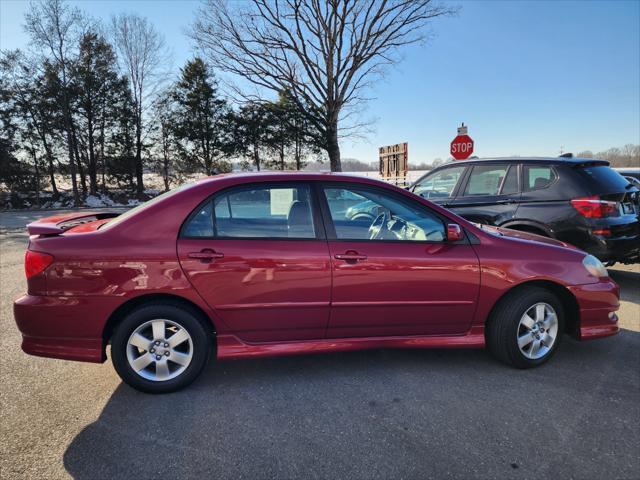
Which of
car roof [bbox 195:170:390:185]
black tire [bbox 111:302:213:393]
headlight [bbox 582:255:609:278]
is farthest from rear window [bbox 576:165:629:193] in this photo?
black tire [bbox 111:302:213:393]

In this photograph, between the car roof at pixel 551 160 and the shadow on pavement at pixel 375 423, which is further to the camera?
the car roof at pixel 551 160

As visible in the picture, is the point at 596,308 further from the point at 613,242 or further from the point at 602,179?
the point at 602,179

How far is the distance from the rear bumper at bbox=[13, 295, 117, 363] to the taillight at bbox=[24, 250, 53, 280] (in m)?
0.18

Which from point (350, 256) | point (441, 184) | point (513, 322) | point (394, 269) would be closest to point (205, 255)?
point (350, 256)

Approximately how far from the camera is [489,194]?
5594 millimetres

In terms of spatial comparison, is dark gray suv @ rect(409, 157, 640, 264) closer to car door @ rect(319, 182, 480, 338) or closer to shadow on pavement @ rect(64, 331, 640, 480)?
shadow on pavement @ rect(64, 331, 640, 480)

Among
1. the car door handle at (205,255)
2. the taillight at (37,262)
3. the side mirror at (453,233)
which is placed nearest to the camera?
the taillight at (37,262)

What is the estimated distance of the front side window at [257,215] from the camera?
2.71 meters

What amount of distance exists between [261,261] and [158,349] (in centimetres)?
95

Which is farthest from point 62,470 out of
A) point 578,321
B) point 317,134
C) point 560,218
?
point 317,134

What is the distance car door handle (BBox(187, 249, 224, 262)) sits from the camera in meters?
2.61

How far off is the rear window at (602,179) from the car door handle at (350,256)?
12.2ft

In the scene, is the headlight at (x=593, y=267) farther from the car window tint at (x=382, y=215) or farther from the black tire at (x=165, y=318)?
the black tire at (x=165, y=318)

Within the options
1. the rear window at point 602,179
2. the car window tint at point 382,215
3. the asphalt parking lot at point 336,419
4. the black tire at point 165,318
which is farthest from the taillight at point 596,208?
the black tire at point 165,318
